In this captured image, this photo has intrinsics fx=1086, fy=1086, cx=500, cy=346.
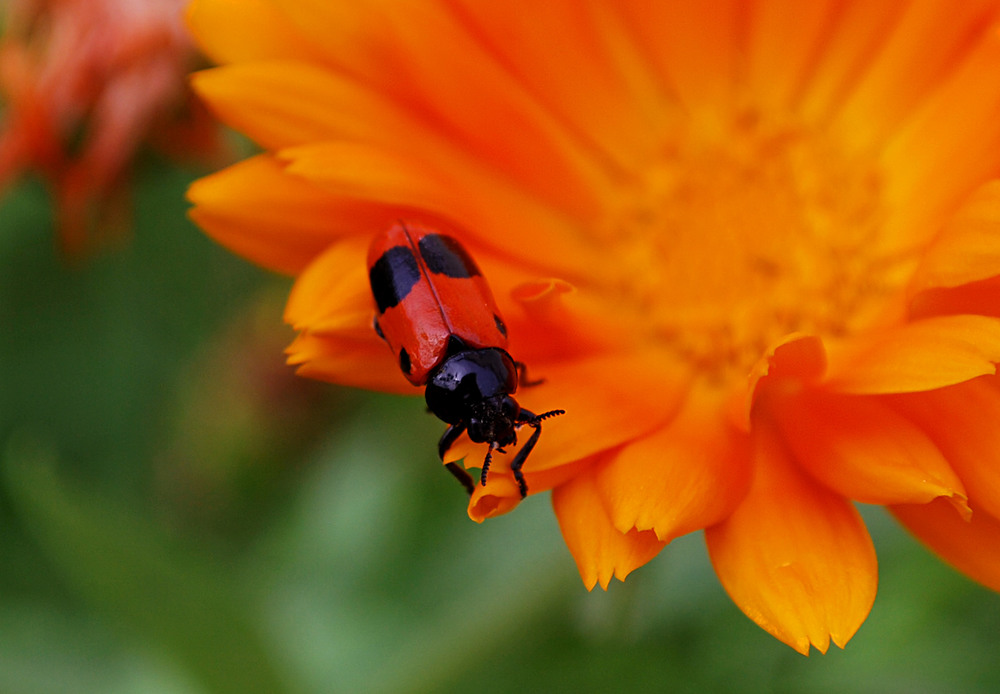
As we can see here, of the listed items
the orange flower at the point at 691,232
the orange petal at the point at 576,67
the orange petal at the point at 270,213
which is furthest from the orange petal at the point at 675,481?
the orange petal at the point at 576,67

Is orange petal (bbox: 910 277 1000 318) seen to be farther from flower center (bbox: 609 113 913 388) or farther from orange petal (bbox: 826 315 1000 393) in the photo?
flower center (bbox: 609 113 913 388)

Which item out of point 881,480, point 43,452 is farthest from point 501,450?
point 43,452

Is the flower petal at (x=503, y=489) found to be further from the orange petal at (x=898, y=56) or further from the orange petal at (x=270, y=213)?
the orange petal at (x=898, y=56)

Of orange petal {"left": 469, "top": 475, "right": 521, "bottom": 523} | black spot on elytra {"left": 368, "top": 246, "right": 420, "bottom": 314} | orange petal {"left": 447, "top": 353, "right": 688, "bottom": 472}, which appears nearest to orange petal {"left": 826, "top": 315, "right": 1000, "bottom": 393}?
orange petal {"left": 447, "top": 353, "right": 688, "bottom": 472}

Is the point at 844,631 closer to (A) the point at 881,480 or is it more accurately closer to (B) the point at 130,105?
(A) the point at 881,480

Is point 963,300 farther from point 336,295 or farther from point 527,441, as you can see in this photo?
point 336,295

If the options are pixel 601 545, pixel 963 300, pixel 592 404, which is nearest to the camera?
pixel 601 545

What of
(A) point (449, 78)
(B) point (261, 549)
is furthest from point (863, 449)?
(B) point (261, 549)
